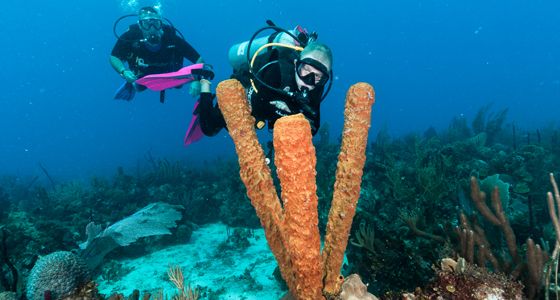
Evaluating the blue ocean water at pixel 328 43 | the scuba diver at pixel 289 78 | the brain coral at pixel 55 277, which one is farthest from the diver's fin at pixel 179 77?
the blue ocean water at pixel 328 43

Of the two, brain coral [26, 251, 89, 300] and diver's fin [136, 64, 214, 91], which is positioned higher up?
diver's fin [136, 64, 214, 91]

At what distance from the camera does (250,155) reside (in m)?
2.54

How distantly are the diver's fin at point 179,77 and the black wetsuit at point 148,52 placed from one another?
3758mm

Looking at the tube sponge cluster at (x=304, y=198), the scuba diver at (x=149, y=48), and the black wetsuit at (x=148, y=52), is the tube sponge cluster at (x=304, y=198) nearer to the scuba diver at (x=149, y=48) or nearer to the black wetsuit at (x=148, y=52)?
the scuba diver at (x=149, y=48)

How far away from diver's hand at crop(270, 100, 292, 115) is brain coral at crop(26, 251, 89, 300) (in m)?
3.03

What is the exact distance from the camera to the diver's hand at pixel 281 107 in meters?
3.61

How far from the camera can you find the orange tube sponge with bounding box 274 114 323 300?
6.27ft

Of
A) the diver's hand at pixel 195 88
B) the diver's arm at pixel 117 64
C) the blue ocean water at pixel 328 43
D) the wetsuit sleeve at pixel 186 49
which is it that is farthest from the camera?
the blue ocean water at pixel 328 43

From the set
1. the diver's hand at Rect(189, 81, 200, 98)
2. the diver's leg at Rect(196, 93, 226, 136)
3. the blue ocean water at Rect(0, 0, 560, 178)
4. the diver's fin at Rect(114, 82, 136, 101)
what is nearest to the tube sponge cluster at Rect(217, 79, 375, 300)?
the diver's leg at Rect(196, 93, 226, 136)

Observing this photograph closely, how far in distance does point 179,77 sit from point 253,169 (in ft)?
→ 12.0

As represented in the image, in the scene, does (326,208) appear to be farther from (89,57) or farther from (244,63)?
(89,57)

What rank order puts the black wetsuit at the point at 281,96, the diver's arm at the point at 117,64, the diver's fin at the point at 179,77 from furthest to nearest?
the diver's arm at the point at 117,64 → the diver's fin at the point at 179,77 → the black wetsuit at the point at 281,96

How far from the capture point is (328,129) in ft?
43.7

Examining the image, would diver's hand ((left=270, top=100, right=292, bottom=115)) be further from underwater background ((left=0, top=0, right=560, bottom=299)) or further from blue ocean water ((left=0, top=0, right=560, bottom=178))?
blue ocean water ((left=0, top=0, right=560, bottom=178))
